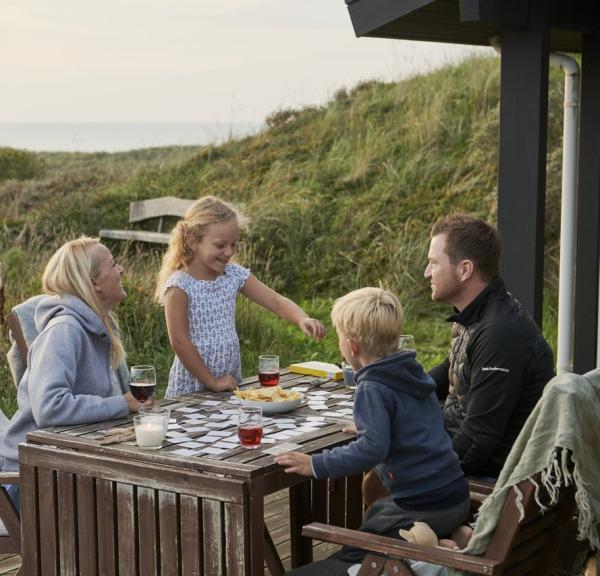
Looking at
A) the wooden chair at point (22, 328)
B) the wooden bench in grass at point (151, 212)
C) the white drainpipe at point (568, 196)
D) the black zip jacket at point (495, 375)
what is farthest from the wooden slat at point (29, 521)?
the wooden bench in grass at point (151, 212)

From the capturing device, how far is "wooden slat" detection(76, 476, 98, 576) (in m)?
3.30

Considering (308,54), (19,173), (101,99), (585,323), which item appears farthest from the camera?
(101,99)

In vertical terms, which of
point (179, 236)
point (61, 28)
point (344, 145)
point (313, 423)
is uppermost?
point (61, 28)

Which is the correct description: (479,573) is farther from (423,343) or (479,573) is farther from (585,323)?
(423,343)

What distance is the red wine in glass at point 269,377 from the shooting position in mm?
4004

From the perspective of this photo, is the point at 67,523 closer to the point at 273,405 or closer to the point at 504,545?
the point at 273,405

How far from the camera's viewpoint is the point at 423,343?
10.6 metres

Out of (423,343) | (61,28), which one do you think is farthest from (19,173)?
(61,28)

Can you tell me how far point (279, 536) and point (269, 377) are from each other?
106 centimetres

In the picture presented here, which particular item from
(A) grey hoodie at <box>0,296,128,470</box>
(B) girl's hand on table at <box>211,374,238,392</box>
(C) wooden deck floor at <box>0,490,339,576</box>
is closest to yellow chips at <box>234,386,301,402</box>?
(B) girl's hand on table at <box>211,374,238,392</box>

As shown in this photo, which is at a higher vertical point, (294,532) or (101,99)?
(101,99)

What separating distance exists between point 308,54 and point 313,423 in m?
25.6

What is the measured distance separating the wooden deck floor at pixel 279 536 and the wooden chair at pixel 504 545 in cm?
160

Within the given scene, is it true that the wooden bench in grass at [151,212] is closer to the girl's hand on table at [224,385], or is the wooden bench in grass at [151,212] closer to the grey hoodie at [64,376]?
the girl's hand on table at [224,385]
